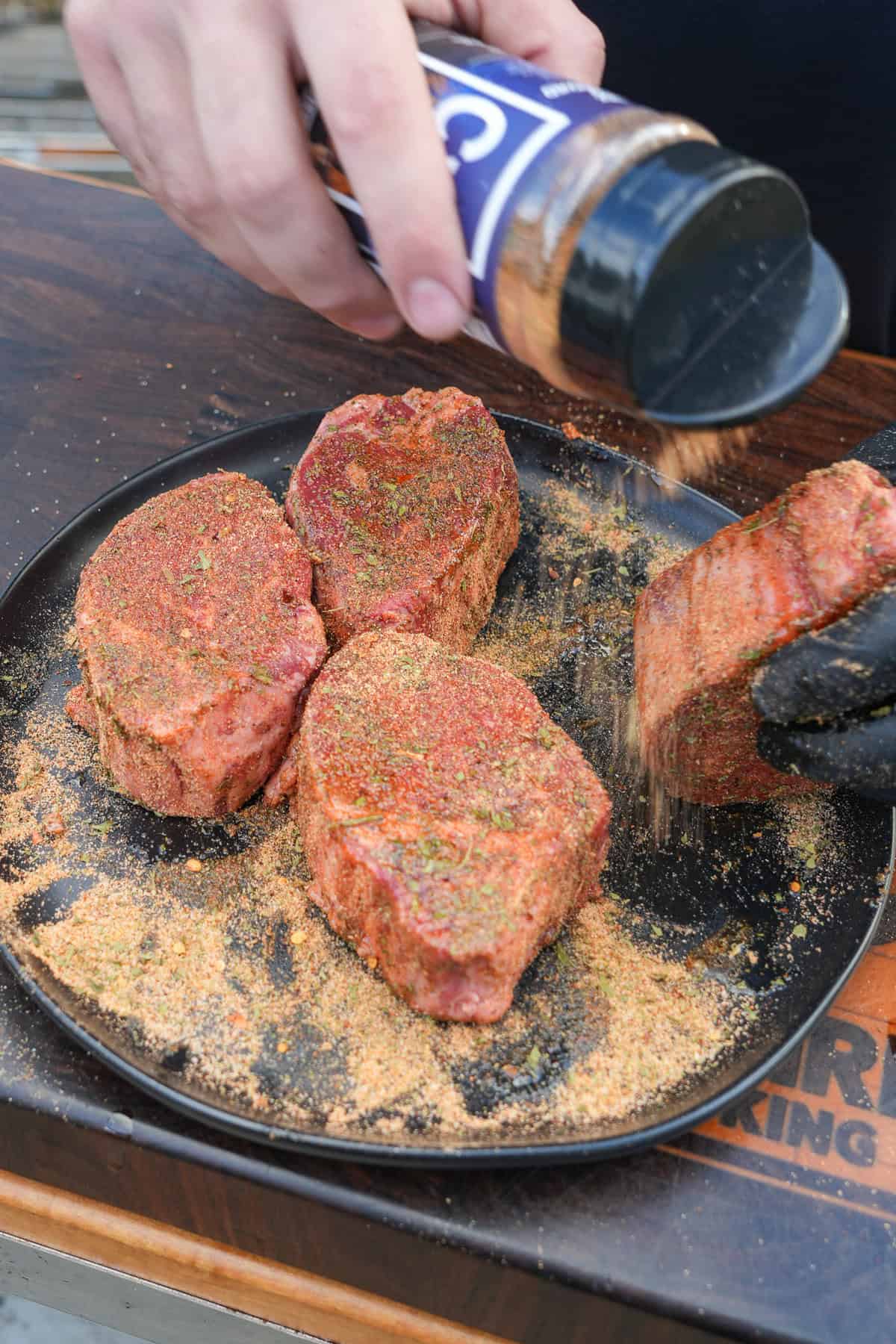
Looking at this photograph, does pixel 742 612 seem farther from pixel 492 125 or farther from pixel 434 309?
pixel 492 125

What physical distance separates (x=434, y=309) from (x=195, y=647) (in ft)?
3.07

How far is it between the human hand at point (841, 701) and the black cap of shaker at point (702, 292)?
24.2 inches

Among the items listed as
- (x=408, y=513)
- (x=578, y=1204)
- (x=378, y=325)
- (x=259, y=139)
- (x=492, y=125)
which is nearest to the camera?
(x=492, y=125)

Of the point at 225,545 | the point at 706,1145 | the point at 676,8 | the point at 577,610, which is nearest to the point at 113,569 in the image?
the point at 225,545

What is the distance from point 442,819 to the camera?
197 cm

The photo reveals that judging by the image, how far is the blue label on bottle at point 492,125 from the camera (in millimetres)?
1431

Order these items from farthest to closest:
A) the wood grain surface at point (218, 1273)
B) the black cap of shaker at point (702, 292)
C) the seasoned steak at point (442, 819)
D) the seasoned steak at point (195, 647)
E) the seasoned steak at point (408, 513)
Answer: the seasoned steak at point (408, 513) → the seasoned steak at point (195, 647) → the wood grain surface at point (218, 1273) → the seasoned steak at point (442, 819) → the black cap of shaker at point (702, 292)

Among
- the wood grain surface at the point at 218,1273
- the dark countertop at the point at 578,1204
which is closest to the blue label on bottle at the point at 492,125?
the dark countertop at the point at 578,1204

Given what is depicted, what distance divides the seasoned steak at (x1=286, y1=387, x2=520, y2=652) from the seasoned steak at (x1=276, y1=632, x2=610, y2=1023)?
0.19 metres

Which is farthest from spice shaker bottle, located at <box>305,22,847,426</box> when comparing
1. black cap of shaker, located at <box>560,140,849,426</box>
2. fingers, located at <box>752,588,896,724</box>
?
fingers, located at <box>752,588,896,724</box>

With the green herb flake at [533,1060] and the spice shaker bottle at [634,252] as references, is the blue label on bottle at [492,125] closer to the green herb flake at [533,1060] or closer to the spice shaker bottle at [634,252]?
the spice shaker bottle at [634,252]

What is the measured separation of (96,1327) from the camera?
3143 millimetres

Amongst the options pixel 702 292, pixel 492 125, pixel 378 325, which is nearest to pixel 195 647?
pixel 378 325

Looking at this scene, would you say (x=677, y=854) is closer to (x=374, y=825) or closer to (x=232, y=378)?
(x=374, y=825)
